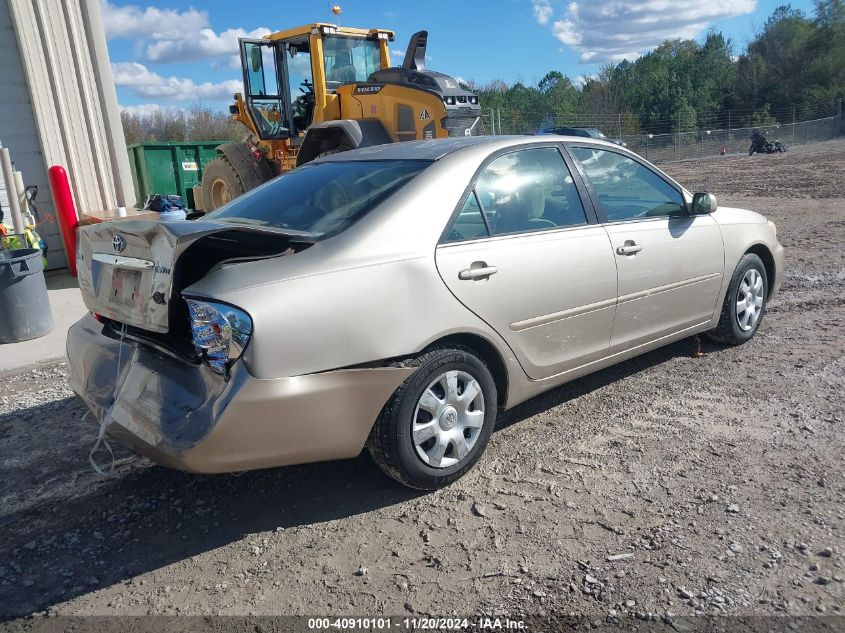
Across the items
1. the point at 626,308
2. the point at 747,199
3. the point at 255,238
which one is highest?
the point at 255,238

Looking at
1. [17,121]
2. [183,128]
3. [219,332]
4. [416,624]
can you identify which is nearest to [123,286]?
[219,332]

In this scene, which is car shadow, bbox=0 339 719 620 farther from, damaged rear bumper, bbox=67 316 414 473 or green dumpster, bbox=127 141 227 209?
green dumpster, bbox=127 141 227 209

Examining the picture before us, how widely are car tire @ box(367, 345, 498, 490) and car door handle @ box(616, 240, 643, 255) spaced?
1.25 metres

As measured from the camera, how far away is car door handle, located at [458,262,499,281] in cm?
338

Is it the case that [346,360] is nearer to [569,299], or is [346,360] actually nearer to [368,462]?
[368,462]

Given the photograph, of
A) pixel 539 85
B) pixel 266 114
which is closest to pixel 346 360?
pixel 266 114

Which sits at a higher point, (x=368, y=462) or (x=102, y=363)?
(x=102, y=363)

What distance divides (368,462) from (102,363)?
57.0 inches

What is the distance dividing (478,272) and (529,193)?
2.51ft

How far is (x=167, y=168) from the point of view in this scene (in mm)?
15484

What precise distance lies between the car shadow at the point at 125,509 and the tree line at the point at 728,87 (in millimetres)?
48033

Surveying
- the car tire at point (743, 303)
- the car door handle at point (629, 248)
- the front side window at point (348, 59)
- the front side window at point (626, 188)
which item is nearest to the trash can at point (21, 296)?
the front side window at point (626, 188)

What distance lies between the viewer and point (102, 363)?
3.41m

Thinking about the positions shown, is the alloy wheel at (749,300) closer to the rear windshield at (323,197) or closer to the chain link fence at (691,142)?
the rear windshield at (323,197)
